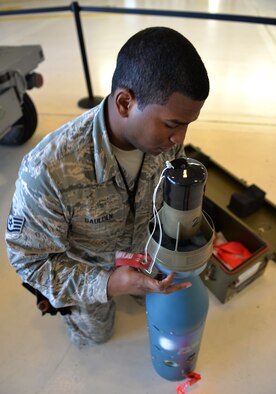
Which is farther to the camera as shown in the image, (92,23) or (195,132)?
(92,23)

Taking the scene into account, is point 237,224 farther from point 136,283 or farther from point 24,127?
point 24,127

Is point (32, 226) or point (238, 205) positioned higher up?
point (32, 226)

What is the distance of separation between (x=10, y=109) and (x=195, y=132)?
4.46ft

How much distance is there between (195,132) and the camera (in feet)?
7.98

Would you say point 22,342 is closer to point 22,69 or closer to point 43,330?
point 43,330

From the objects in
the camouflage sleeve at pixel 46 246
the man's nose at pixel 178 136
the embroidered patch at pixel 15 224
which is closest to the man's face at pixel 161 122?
the man's nose at pixel 178 136

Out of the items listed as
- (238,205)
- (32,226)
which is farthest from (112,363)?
(238,205)

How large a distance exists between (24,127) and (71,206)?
1.73 m

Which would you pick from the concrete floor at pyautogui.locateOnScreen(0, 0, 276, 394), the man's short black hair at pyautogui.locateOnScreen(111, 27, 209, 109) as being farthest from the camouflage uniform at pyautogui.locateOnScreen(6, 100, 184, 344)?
the concrete floor at pyautogui.locateOnScreen(0, 0, 276, 394)

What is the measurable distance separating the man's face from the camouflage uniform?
0.10 meters

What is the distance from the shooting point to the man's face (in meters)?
0.63

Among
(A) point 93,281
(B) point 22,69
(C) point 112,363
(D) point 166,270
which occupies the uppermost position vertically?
(B) point 22,69

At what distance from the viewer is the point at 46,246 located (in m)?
0.83

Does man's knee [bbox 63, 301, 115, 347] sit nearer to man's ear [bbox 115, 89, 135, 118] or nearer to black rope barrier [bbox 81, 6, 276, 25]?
man's ear [bbox 115, 89, 135, 118]
